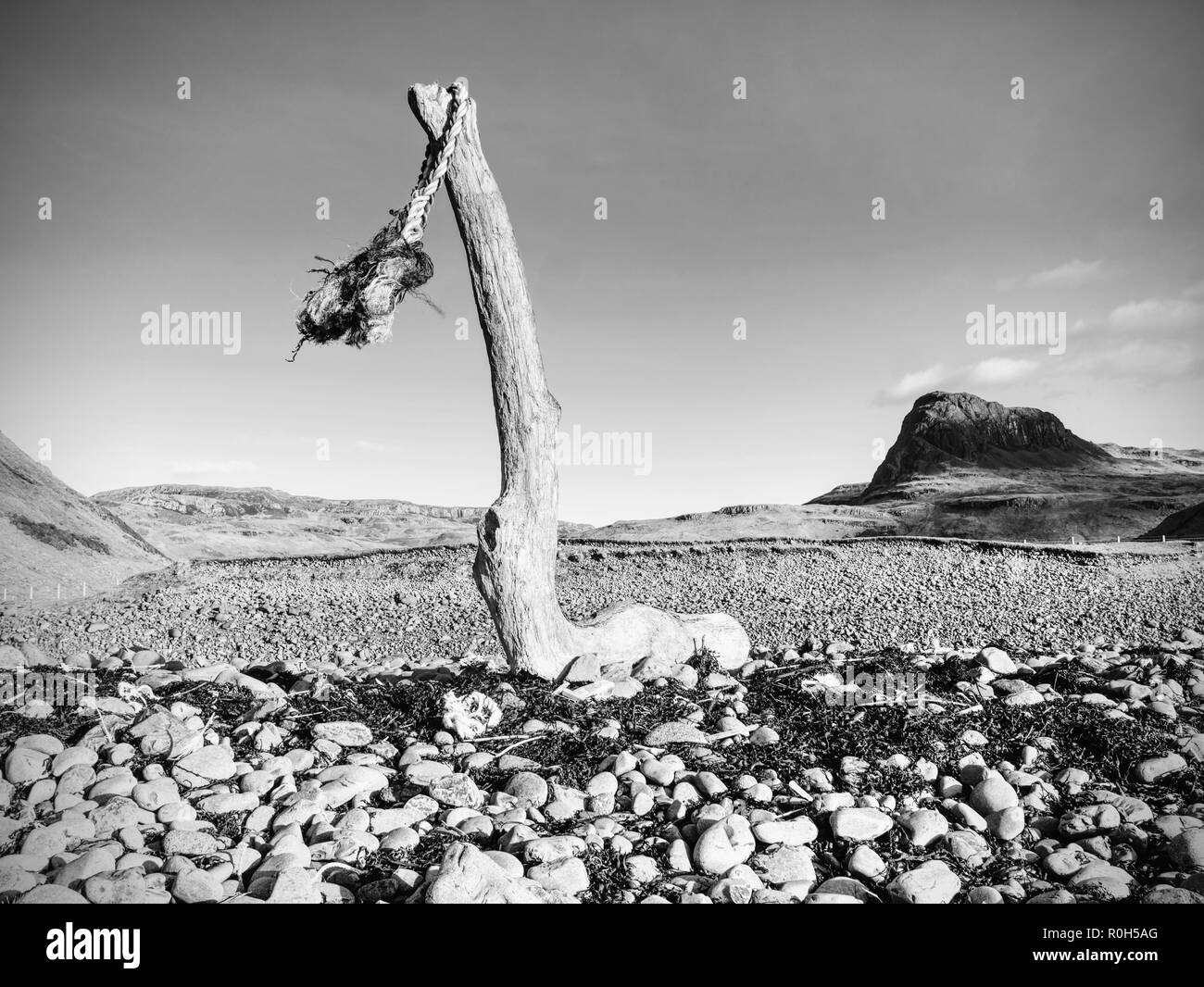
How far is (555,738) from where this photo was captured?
5.12 meters

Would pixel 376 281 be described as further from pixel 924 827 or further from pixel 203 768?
pixel 924 827

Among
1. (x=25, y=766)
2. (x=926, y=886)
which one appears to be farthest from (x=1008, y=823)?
(x=25, y=766)

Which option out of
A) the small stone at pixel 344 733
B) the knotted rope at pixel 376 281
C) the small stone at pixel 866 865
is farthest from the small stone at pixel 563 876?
the knotted rope at pixel 376 281

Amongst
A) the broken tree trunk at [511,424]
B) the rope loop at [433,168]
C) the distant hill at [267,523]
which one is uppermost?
the rope loop at [433,168]

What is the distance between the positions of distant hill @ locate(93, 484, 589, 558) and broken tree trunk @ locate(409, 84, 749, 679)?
4.97m

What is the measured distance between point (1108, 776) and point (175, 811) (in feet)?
19.4

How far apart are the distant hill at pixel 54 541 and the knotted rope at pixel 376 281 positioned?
11143 mm

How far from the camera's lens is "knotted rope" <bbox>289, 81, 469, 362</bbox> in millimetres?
5395

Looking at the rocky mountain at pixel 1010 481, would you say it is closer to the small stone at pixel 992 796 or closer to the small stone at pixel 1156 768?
the small stone at pixel 1156 768

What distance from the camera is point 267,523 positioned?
37156mm

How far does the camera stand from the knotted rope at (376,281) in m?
5.39

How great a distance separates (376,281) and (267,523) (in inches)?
1412

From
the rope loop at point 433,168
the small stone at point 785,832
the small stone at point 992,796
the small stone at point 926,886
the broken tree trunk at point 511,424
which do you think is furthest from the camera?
the broken tree trunk at point 511,424
